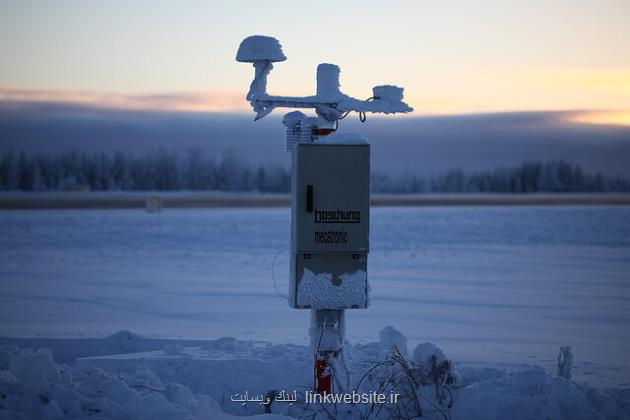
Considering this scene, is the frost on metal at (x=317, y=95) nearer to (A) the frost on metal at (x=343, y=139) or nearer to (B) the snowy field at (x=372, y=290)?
(A) the frost on metal at (x=343, y=139)

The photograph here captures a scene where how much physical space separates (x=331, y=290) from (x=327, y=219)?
0.58 meters

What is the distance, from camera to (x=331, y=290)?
5.88 m

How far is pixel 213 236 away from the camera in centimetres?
2291

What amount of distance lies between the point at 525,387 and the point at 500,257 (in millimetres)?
12656

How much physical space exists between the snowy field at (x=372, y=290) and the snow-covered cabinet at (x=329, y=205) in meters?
1.69

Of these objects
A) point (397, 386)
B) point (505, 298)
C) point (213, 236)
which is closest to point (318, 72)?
point (397, 386)

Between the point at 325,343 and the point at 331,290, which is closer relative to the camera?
the point at 331,290

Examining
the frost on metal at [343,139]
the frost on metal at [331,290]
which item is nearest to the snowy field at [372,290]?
the frost on metal at [331,290]

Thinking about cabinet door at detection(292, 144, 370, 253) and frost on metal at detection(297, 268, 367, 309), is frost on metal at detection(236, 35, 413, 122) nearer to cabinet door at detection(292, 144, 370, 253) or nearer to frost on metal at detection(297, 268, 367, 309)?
cabinet door at detection(292, 144, 370, 253)

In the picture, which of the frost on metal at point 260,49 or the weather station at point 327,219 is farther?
the frost on metal at point 260,49

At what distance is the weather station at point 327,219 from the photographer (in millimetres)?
5750

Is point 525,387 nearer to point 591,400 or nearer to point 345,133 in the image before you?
point 591,400

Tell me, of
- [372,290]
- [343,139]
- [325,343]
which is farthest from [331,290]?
[372,290]

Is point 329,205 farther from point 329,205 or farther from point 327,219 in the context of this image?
point 327,219
